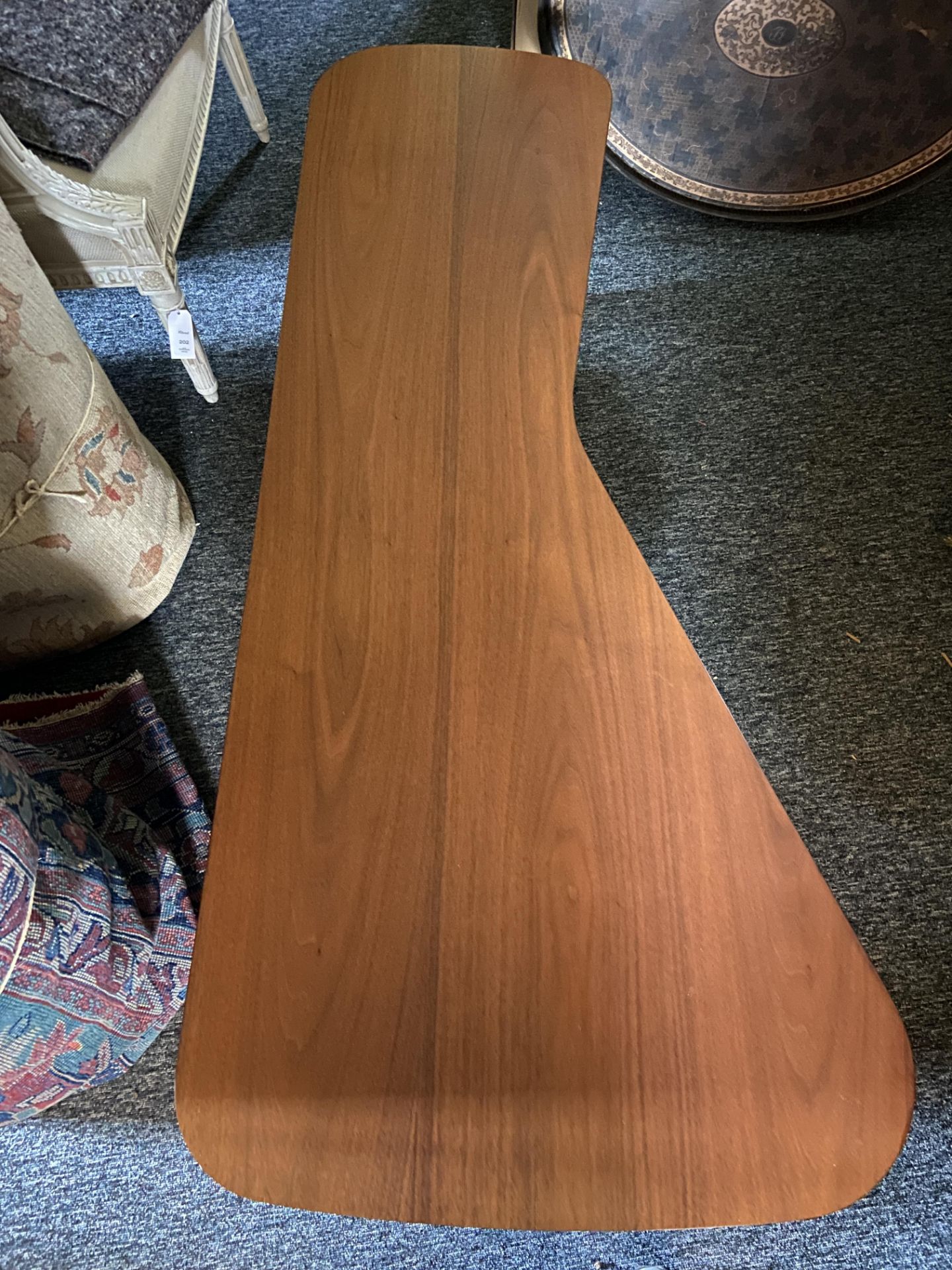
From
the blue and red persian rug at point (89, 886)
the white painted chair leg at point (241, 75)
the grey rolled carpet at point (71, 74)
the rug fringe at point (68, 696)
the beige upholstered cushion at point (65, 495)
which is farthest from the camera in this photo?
the white painted chair leg at point (241, 75)

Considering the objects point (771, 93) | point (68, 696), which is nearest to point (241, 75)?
point (771, 93)

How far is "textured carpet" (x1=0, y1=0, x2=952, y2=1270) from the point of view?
93cm

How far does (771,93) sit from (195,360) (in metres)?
1.01

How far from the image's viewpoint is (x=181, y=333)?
1176mm

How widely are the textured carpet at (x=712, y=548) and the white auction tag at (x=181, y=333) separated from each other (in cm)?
17

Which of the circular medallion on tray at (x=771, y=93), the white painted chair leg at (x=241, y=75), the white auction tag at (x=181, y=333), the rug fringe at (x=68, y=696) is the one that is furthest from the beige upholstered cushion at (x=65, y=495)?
the circular medallion on tray at (x=771, y=93)

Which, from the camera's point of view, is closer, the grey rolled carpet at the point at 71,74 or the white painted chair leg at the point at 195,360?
the grey rolled carpet at the point at 71,74

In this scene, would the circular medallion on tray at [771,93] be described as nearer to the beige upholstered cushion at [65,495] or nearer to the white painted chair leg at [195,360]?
the white painted chair leg at [195,360]

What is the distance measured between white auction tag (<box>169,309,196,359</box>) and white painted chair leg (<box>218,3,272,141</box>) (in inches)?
20.8

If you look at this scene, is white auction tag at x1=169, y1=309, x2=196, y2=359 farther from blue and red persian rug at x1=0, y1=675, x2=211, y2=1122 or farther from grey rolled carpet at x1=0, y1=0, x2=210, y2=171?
blue and red persian rug at x1=0, y1=675, x2=211, y2=1122

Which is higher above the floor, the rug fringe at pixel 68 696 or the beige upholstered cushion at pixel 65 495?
the beige upholstered cushion at pixel 65 495

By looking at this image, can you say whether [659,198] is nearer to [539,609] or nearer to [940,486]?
[940,486]

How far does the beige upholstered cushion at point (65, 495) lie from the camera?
2.80 ft

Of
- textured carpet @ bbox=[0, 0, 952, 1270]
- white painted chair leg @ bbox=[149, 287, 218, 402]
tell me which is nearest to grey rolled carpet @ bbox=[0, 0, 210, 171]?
white painted chair leg @ bbox=[149, 287, 218, 402]
